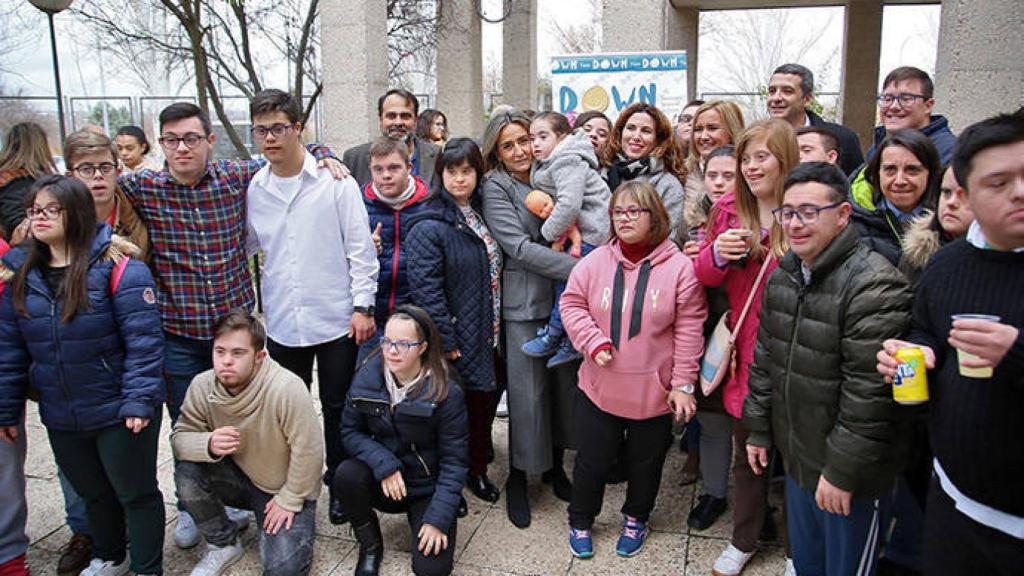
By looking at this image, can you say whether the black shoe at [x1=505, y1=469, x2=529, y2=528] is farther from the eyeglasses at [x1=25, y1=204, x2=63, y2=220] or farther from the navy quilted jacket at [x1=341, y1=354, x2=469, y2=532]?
the eyeglasses at [x1=25, y1=204, x2=63, y2=220]

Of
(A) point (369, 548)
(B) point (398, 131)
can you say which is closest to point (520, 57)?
(B) point (398, 131)

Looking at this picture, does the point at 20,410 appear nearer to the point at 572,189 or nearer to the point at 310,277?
the point at 310,277

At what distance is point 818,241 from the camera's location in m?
2.49

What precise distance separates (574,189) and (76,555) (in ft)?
9.64

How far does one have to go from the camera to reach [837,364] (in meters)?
2.45

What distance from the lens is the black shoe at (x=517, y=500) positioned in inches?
149

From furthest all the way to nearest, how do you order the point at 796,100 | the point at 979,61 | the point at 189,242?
the point at 979,61
the point at 796,100
the point at 189,242

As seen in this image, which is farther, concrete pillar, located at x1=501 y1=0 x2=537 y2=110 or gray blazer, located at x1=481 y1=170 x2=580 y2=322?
concrete pillar, located at x1=501 y1=0 x2=537 y2=110

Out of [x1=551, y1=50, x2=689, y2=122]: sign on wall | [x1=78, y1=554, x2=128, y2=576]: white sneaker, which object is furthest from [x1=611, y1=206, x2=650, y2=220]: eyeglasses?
[x1=78, y1=554, x2=128, y2=576]: white sneaker

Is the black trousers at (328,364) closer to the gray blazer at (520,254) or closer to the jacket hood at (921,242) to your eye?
the gray blazer at (520,254)

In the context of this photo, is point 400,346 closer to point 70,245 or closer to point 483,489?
point 483,489

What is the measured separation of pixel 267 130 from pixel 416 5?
10627 mm

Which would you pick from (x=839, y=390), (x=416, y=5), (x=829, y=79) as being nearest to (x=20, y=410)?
(x=839, y=390)

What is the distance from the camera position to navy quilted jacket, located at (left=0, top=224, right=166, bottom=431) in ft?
9.77
